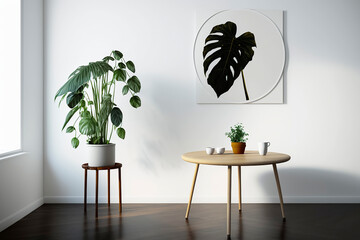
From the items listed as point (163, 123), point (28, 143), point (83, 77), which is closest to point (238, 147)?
point (163, 123)

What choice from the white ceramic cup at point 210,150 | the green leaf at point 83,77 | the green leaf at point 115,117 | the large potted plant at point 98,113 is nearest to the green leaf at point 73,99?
the large potted plant at point 98,113

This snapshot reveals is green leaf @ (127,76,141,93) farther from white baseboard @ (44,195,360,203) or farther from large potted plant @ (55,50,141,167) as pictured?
white baseboard @ (44,195,360,203)

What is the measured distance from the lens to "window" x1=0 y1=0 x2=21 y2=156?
2.95m

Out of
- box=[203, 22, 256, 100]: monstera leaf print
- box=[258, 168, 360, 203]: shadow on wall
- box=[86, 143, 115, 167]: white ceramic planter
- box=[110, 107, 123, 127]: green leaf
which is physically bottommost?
box=[258, 168, 360, 203]: shadow on wall

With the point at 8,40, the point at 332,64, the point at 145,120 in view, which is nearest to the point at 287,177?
the point at 332,64

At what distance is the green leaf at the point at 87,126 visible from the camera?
2.98 meters

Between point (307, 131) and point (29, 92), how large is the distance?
110 inches

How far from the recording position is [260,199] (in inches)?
140

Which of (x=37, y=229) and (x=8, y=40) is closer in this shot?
A: (x=37, y=229)

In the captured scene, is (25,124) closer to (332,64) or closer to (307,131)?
(307,131)

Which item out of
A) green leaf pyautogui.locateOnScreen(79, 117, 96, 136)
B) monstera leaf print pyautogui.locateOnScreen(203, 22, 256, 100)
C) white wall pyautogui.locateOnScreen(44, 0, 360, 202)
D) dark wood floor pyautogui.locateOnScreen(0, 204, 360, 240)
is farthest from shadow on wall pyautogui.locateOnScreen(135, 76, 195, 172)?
green leaf pyautogui.locateOnScreen(79, 117, 96, 136)

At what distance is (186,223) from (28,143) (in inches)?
64.9

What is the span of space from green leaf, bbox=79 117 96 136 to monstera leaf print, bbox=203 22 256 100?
1263mm

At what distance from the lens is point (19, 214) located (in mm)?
3008
